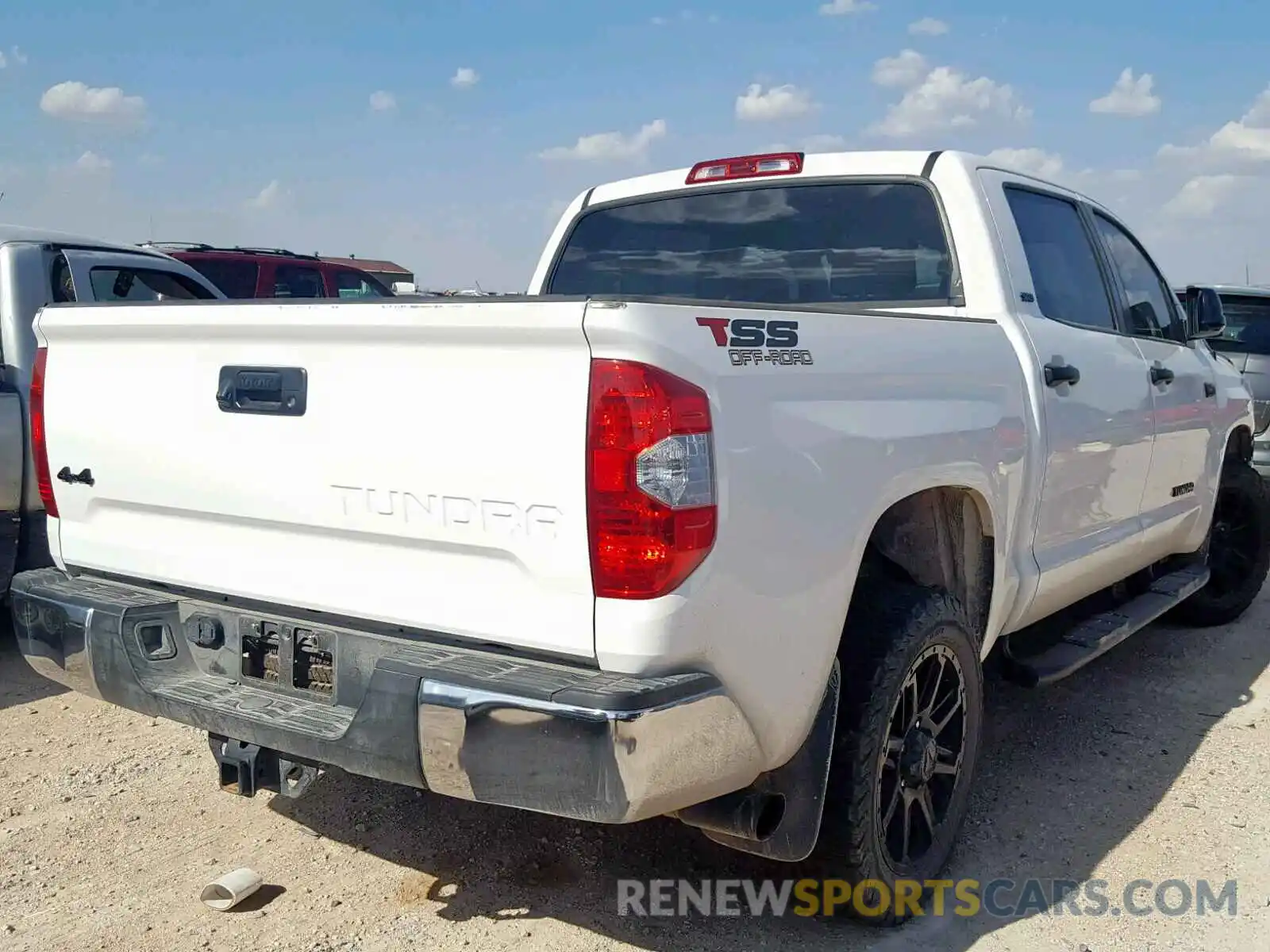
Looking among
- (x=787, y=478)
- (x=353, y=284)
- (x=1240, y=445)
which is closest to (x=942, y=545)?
(x=787, y=478)

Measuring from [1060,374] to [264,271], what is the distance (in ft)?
30.9

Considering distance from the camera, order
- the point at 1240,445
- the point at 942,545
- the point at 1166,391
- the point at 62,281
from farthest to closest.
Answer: the point at 1240,445 < the point at 62,281 < the point at 1166,391 < the point at 942,545

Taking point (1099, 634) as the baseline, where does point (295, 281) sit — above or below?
above

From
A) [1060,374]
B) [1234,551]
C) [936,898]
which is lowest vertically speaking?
[936,898]

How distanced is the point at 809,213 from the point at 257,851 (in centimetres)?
270

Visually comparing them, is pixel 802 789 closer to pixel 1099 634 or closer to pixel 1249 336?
pixel 1099 634

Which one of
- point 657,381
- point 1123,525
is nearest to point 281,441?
point 657,381

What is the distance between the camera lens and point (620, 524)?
2.15m

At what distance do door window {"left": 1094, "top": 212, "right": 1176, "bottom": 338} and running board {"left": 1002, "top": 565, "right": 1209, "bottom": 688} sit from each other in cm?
111

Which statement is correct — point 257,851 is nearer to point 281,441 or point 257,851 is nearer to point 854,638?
point 281,441

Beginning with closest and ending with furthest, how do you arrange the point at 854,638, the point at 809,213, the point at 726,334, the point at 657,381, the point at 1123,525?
the point at 657,381 < the point at 726,334 < the point at 854,638 < the point at 809,213 < the point at 1123,525

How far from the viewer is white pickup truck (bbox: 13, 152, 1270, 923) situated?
7.13ft

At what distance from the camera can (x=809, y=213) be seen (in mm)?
3893

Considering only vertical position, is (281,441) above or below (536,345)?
below
